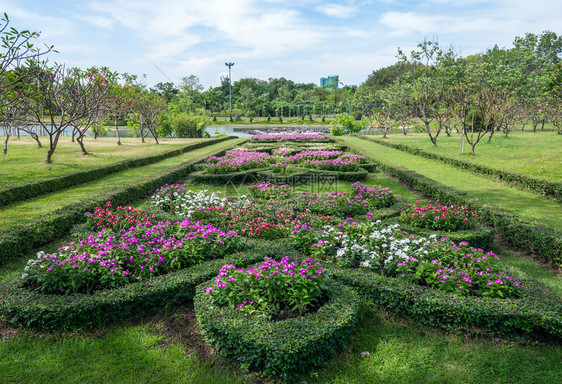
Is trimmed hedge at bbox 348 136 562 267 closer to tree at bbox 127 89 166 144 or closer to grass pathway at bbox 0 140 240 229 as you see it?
grass pathway at bbox 0 140 240 229

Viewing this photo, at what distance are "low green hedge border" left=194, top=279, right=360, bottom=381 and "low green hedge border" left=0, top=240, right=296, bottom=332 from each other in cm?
57

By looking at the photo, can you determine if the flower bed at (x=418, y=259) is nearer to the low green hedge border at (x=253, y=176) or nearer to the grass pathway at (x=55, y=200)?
the low green hedge border at (x=253, y=176)

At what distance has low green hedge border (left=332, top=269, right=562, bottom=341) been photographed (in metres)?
3.12

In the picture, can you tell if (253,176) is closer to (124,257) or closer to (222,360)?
(124,257)

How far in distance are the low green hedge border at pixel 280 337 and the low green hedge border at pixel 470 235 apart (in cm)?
259

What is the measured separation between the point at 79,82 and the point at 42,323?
13340mm

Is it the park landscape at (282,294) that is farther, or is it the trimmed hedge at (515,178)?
the trimmed hedge at (515,178)

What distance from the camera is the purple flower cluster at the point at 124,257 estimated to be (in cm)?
374

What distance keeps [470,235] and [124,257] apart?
511cm

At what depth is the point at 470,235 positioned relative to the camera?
5.12 metres

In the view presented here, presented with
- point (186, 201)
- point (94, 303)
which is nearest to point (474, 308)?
point (94, 303)

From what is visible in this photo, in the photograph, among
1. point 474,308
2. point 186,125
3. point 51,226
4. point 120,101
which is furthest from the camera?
point 186,125

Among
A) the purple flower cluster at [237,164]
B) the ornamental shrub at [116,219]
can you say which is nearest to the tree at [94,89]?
the purple flower cluster at [237,164]

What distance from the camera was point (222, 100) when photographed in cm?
7094
